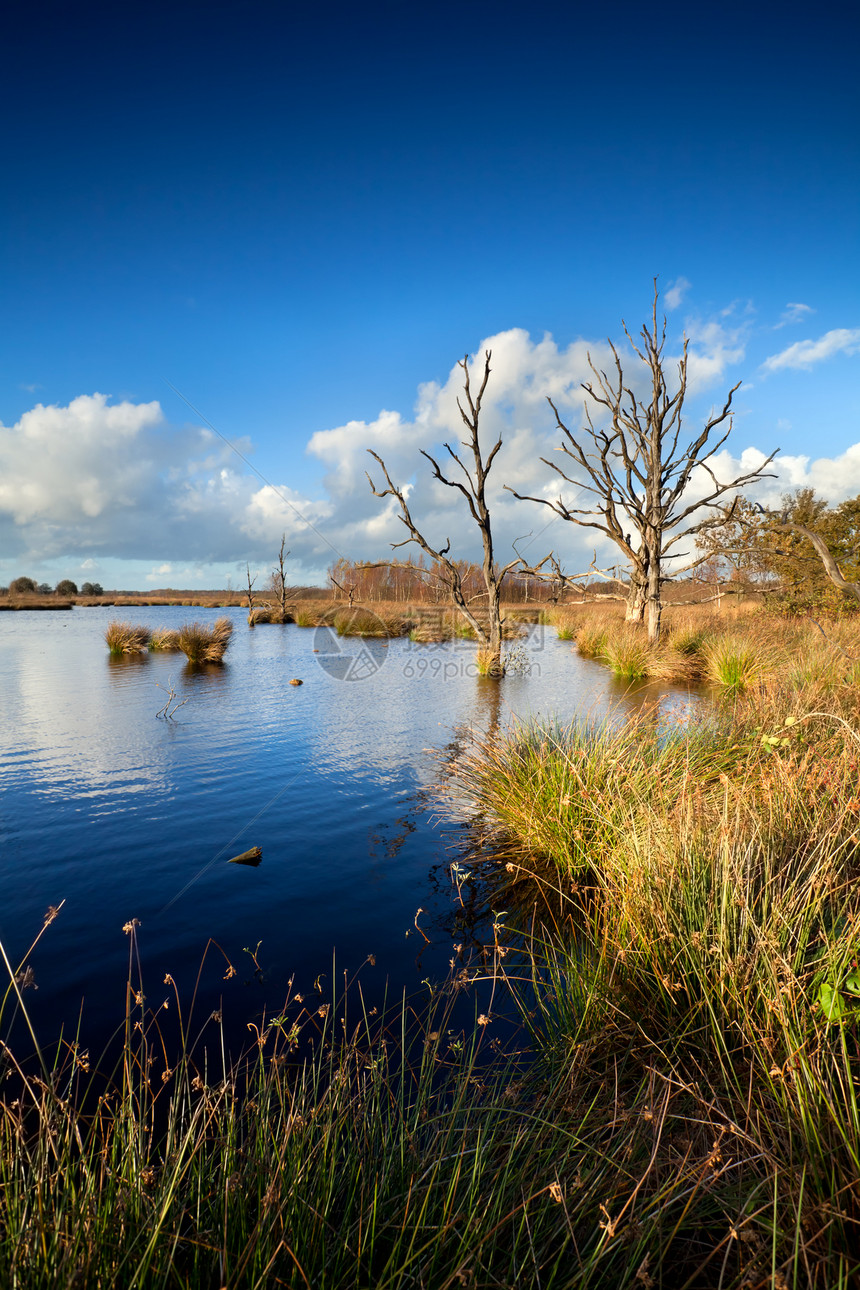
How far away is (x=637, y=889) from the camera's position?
8.99ft

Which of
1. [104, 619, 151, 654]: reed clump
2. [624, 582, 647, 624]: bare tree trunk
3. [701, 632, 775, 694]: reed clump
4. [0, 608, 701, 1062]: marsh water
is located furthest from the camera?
[104, 619, 151, 654]: reed clump

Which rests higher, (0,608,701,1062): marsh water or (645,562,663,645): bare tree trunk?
(645,562,663,645): bare tree trunk

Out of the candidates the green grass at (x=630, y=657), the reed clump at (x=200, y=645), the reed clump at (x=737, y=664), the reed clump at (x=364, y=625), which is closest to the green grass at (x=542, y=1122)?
the reed clump at (x=737, y=664)

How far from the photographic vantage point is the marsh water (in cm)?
342

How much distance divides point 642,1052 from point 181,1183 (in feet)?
5.56

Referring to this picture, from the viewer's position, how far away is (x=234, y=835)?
5.38m

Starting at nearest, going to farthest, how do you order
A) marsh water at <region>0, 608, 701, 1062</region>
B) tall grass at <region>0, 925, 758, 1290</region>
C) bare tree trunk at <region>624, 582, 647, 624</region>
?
tall grass at <region>0, 925, 758, 1290</region> < marsh water at <region>0, 608, 701, 1062</region> < bare tree trunk at <region>624, 582, 647, 624</region>

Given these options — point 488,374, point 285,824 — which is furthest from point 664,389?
point 285,824

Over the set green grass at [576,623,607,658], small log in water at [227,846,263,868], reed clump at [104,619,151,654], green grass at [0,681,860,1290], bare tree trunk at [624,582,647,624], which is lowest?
small log in water at [227,846,263,868]

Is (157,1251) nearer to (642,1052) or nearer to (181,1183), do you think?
(181,1183)

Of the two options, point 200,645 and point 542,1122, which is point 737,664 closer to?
point 542,1122

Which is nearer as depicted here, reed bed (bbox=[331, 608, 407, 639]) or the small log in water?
the small log in water

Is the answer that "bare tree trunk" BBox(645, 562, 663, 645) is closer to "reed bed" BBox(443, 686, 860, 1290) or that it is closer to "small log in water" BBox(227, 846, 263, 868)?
"reed bed" BBox(443, 686, 860, 1290)

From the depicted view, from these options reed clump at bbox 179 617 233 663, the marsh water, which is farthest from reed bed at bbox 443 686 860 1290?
reed clump at bbox 179 617 233 663
